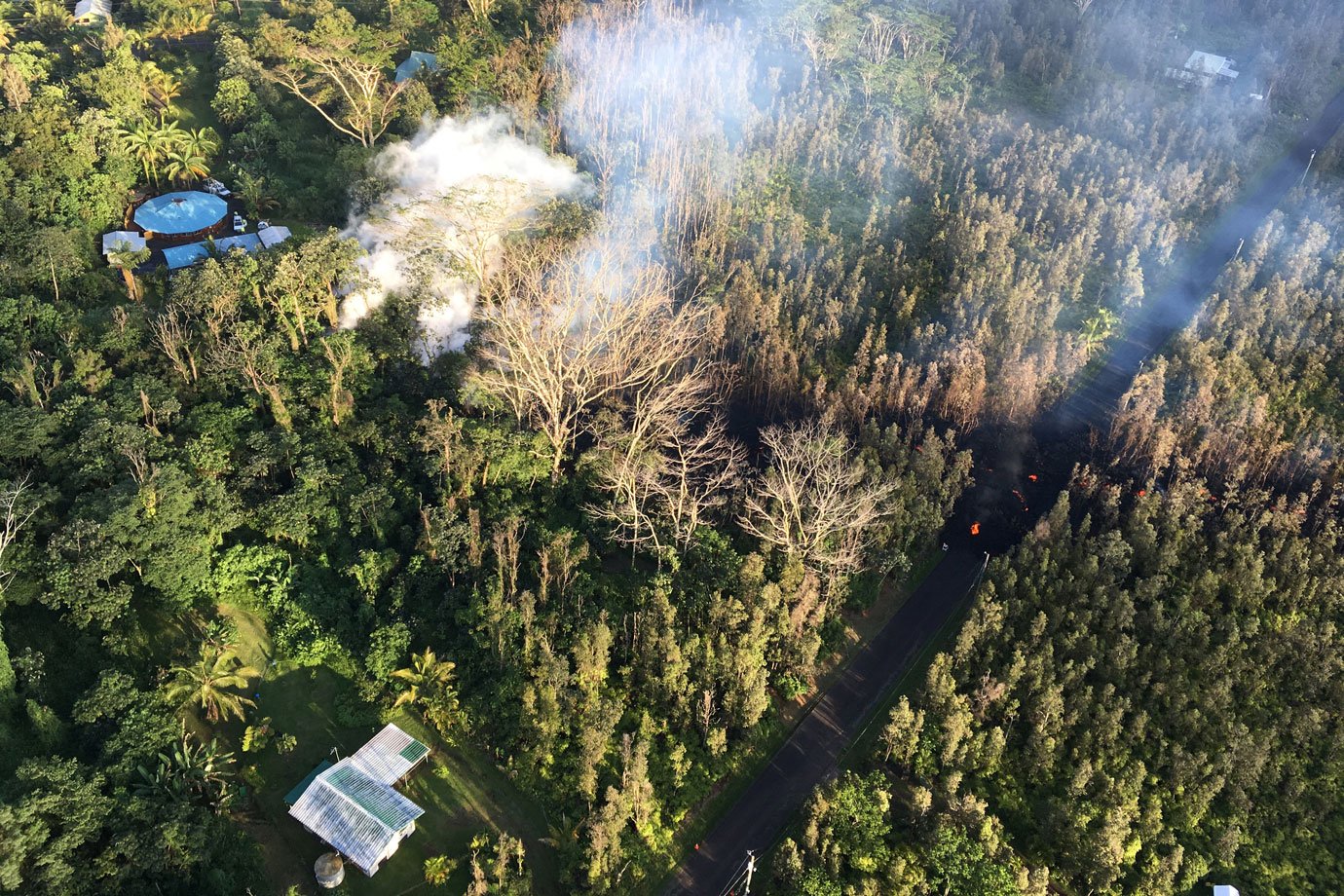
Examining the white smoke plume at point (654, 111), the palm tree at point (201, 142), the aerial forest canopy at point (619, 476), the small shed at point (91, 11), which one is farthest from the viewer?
the small shed at point (91, 11)

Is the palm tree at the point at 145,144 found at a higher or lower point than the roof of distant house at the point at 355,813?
higher

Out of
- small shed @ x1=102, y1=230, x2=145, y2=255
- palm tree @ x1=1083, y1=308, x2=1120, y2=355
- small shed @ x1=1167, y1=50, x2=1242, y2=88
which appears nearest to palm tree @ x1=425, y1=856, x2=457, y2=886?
small shed @ x1=102, y1=230, x2=145, y2=255

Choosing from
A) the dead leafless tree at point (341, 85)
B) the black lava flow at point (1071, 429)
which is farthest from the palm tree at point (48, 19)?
the black lava flow at point (1071, 429)

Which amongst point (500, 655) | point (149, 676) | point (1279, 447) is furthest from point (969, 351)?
point (149, 676)

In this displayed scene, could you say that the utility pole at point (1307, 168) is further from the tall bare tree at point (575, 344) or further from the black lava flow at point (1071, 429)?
the tall bare tree at point (575, 344)

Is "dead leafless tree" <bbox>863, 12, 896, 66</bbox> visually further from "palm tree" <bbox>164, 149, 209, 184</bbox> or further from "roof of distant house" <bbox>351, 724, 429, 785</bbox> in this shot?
"roof of distant house" <bbox>351, 724, 429, 785</bbox>

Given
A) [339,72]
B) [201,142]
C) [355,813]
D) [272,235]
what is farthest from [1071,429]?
[201,142]
